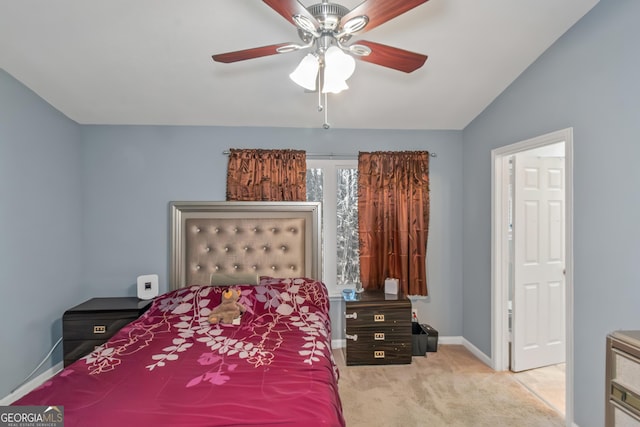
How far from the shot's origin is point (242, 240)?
3.39 meters

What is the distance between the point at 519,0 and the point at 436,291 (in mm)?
2656

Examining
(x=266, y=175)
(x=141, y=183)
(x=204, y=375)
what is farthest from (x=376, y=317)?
(x=141, y=183)

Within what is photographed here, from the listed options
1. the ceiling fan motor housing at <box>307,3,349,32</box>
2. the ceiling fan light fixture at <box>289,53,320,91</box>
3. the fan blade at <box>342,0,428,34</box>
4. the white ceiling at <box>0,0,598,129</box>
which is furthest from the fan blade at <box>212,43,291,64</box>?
the white ceiling at <box>0,0,598,129</box>

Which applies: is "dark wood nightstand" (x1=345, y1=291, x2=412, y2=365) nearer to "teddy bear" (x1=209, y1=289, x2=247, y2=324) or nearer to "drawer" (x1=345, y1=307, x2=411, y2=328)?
"drawer" (x1=345, y1=307, x2=411, y2=328)

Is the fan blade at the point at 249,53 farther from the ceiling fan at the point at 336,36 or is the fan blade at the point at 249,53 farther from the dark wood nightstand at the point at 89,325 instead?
the dark wood nightstand at the point at 89,325

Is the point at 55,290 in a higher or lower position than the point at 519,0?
lower

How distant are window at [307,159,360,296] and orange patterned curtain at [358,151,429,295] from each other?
0.50 feet

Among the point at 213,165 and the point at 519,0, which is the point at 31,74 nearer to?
the point at 213,165

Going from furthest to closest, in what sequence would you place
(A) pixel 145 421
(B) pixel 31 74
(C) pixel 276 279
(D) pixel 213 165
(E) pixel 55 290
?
1. (D) pixel 213 165
2. (C) pixel 276 279
3. (E) pixel 55 290
4. (B) pixel 31 74
5. (A) pixel 145 421

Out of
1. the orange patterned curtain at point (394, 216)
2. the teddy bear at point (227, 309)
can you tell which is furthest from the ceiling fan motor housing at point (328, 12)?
the orange patterned curtain at point (394, 216)

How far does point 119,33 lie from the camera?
7.24 feet

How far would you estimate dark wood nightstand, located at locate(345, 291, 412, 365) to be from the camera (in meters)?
3.24

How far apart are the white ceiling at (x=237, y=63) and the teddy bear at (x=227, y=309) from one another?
1.65 metres

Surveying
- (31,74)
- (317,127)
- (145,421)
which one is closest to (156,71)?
(31,74)
